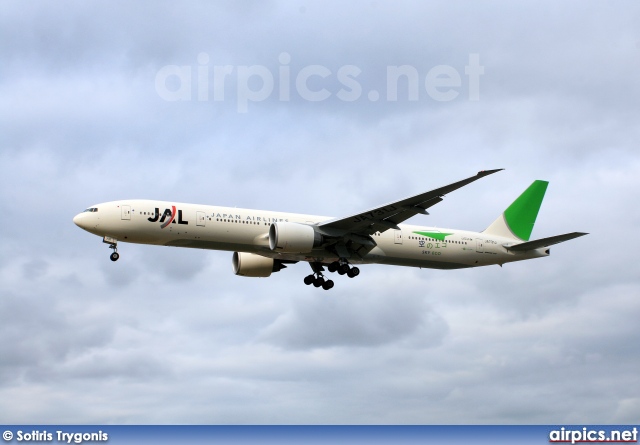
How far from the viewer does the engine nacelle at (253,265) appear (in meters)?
54.8

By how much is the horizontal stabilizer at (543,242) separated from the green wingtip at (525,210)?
93.5 inches

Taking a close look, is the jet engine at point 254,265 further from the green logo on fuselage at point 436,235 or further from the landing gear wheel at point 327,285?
the green logo on fuselage at point 436,235

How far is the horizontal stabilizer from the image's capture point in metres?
49.8

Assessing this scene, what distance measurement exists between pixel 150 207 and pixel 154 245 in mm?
2197

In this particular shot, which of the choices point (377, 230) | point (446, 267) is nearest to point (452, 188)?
point (377, 230)

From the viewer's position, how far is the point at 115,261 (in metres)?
46.9

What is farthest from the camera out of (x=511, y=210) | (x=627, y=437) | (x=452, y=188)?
(x=511, y=210)

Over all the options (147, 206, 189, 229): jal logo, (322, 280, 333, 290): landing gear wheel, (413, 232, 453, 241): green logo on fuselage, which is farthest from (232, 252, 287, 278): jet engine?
(413, 232, 453, 241): green logo on fuselage

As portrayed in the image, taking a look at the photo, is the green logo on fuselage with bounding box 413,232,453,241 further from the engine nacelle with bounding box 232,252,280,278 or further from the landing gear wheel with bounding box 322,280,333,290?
the engine nacelle with bounding box 232,252,280,278

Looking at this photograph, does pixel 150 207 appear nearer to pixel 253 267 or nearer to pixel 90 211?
pixel 90 211

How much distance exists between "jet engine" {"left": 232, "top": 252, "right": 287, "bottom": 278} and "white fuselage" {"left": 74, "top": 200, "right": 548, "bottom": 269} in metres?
2.49

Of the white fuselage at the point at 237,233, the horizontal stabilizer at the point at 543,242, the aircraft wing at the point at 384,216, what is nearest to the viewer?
A: the aircraft wing at the point at 384,216

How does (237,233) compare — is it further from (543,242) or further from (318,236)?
(543,242)

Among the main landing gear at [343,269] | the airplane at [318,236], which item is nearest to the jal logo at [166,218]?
the airplane at [318,236]
